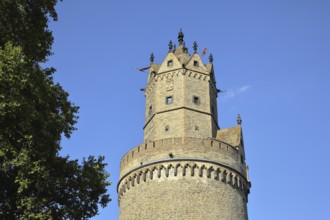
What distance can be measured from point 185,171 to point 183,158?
2.59 feet

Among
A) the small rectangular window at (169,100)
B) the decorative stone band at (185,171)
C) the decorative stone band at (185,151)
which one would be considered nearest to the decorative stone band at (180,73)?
the small rectangular window at (169,100)

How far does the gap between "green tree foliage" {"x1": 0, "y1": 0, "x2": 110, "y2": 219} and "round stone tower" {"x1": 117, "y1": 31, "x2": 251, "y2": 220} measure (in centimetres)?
1120

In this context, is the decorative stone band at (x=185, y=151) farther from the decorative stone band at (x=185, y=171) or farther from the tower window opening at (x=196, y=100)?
the tower window opening at (x=196, y=100)

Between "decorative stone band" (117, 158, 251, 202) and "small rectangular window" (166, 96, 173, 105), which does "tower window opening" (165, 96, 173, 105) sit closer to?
"small rectangular window" (166, 96, 173, 105)

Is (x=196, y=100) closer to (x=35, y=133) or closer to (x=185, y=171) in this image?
(x=185, y=171)

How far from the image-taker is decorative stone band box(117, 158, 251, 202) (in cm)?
2673

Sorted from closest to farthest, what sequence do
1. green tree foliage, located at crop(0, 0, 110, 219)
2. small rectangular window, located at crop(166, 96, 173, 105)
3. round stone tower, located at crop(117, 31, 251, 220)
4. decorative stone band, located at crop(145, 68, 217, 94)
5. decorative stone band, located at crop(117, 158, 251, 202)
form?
green tree foliage, located at crop(0, 0, 110, 219)
round stone tower, located at crop(117, 31, 251, 220)
decorative stone band, located at crop(117, 158, 251, 202)
small rectangular window, located at crop(166, 96, 173, 105)
decorative stone band, located at crop(145, 68, 217, 94)

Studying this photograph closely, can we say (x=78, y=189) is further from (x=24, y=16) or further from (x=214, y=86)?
(x=214, y=86)

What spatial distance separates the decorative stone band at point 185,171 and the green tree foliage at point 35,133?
466 inches

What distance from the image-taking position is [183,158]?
26984 mm

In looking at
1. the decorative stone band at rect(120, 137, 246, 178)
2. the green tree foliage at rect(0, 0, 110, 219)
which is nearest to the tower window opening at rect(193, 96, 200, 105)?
the decorative stone band at rect(120, 137, 246, 178)

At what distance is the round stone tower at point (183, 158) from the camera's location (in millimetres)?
25828

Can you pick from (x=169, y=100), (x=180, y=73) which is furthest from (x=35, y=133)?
(x=180, y=73)

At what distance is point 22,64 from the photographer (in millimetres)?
13070
